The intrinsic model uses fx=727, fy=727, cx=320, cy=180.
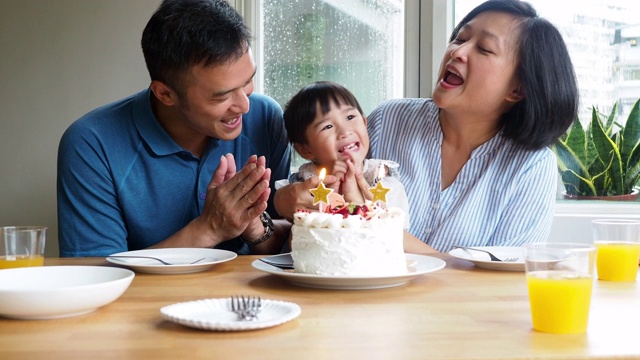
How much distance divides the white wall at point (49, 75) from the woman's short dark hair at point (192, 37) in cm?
119

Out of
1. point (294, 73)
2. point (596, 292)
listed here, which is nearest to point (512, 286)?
point (596, 292)

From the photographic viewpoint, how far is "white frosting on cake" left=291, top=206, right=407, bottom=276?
4.72 feet

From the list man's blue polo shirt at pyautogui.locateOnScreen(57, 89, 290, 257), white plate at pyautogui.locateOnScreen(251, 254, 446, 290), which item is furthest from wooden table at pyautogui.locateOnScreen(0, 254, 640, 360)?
man's blue polo shirt at pyautogui.locateOnScreen(57, 89, 290, 257)

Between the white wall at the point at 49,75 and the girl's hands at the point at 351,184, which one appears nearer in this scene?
the girl's hands at the point at 351,184

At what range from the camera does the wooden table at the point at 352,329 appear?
0.98 metres

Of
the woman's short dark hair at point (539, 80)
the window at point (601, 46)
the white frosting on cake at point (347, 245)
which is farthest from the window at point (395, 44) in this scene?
the white frosting on cake at point (347, 245)

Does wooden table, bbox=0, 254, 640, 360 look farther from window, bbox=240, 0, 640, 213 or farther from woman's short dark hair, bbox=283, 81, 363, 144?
window, bbox=240, 0, 640, 213

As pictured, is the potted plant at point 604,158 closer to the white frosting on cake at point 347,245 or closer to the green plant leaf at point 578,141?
the green plant leaf at point 578,141

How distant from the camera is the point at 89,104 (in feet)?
11.1

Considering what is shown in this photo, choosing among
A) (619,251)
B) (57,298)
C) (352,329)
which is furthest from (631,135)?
(57,298)

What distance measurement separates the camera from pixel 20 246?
5.10 ft

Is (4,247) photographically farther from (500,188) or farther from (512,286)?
(500,188)

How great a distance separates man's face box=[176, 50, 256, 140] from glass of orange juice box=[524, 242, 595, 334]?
1.19 metres

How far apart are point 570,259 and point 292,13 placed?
2.61 m
